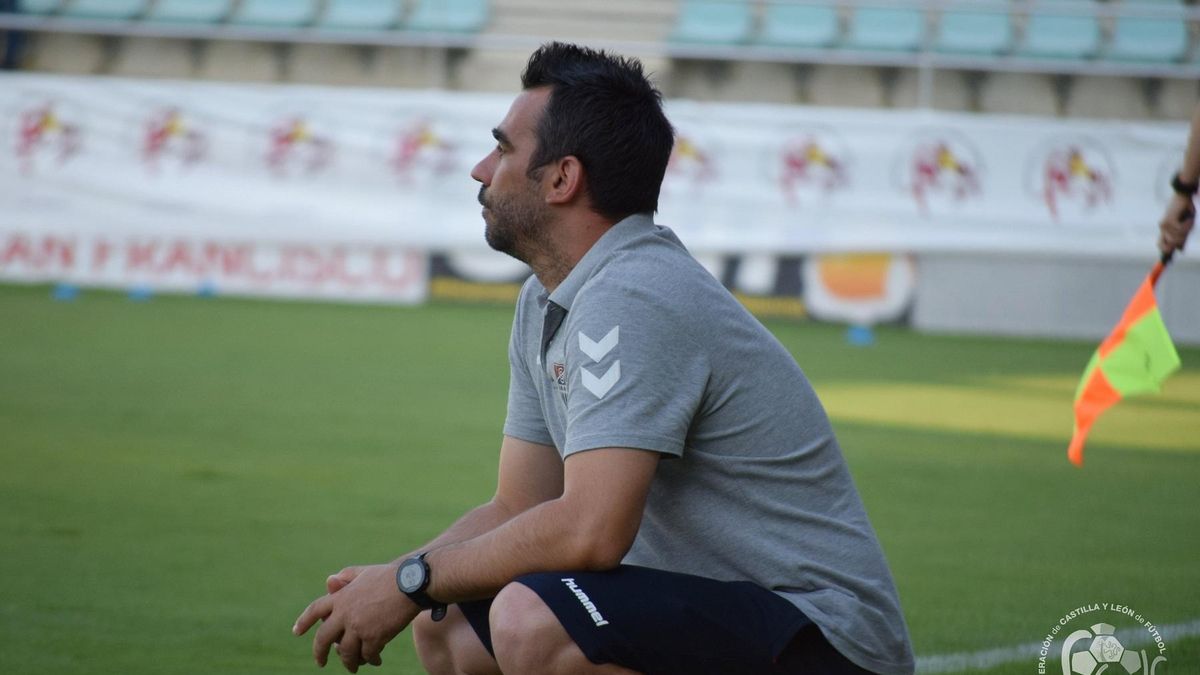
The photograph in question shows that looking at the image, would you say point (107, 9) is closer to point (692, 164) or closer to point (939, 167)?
point (692, 164)

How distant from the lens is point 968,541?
6.27m

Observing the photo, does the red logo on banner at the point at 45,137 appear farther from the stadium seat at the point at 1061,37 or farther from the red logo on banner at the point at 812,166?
the stadium seat at the point at 1061,37

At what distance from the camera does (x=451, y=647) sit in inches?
128

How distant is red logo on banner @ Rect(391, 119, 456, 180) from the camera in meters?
18.1

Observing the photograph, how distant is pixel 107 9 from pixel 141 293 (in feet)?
21.7

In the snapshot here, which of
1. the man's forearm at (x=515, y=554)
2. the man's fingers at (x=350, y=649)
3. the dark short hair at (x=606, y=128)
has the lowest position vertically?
the man's fingers at (x=350, y=649)

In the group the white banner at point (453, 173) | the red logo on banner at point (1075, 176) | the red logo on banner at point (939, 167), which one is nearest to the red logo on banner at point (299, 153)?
the white banner at point (453, 173)

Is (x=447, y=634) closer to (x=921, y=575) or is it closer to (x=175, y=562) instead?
(x=175, y=562)

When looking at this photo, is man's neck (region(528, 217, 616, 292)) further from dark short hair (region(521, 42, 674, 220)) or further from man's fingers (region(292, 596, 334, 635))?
man's fingers (region(292, 596, 334, 635))

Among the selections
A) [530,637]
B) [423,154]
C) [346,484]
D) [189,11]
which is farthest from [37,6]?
[530,637]

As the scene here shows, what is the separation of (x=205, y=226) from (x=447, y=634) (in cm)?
1557

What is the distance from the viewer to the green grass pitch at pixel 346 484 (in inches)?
185

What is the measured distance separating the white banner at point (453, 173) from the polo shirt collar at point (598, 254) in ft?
47.4

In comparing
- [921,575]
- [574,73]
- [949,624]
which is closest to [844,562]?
[574,73]
